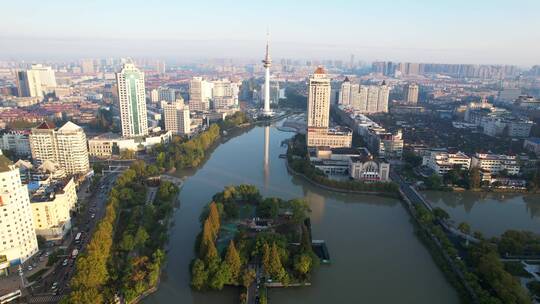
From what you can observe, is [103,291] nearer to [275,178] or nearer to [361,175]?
[275,178]

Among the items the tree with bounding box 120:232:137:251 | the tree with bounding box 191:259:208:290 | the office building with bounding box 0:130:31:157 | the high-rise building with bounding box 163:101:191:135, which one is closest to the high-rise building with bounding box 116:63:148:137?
the high-rise building with bounding box 163:101:191:135

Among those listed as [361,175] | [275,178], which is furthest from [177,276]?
[361,175]

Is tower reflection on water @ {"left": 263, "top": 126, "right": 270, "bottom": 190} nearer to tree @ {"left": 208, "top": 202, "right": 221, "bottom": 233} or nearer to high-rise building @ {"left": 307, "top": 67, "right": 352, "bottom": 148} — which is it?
high-rise building @ {"left": 307, "top": 67, "right": 352, "bottom": 148}

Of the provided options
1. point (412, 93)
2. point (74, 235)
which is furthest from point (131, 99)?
point (412, 93)

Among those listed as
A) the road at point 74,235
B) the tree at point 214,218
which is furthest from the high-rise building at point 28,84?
the tree at point 214,218

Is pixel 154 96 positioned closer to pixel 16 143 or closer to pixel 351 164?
pixel 16 143
